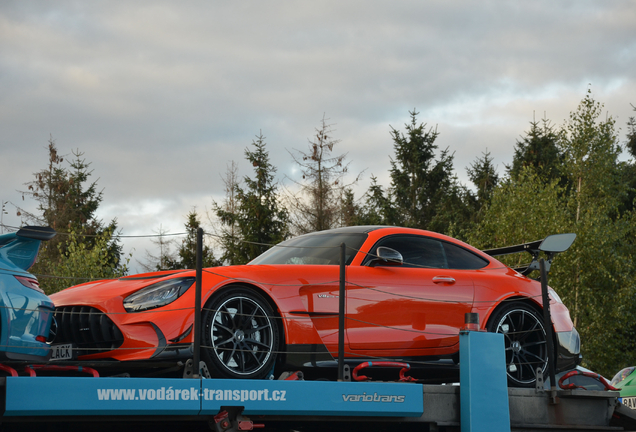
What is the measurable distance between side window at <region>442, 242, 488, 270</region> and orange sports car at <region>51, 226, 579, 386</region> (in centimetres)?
1

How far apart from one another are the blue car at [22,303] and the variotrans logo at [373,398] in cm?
199

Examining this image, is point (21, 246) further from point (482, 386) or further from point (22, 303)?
point (482, 386)

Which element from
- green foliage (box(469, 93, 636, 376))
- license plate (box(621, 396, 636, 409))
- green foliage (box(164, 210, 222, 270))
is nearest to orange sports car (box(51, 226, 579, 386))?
license plate (box(621, 396, 636, 409))

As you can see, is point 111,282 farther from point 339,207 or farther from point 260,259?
point 339,207

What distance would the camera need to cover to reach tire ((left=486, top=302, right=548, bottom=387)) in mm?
A: 5883

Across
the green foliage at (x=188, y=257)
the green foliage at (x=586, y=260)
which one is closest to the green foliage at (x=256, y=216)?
the green foliage at (x=188, y=257)

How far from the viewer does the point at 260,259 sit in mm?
6281

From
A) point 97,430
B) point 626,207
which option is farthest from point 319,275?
point 626,207

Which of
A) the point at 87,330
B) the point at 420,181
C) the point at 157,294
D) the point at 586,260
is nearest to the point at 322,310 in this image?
the point at 157,294

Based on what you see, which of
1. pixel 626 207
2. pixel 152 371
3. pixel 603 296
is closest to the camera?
pixel 152 371

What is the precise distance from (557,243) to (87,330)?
4.30 metres

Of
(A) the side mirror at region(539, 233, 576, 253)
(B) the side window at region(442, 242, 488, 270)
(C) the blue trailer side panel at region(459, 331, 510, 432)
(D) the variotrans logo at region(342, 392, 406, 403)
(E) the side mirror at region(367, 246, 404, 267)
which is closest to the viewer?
(D) the variotrans logo at region(342, 392, 406, 403)

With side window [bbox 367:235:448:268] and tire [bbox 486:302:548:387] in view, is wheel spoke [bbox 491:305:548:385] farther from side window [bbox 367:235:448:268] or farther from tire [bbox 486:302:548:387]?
side window [bbox 367:235:448:268]

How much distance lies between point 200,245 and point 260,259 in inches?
77.5
